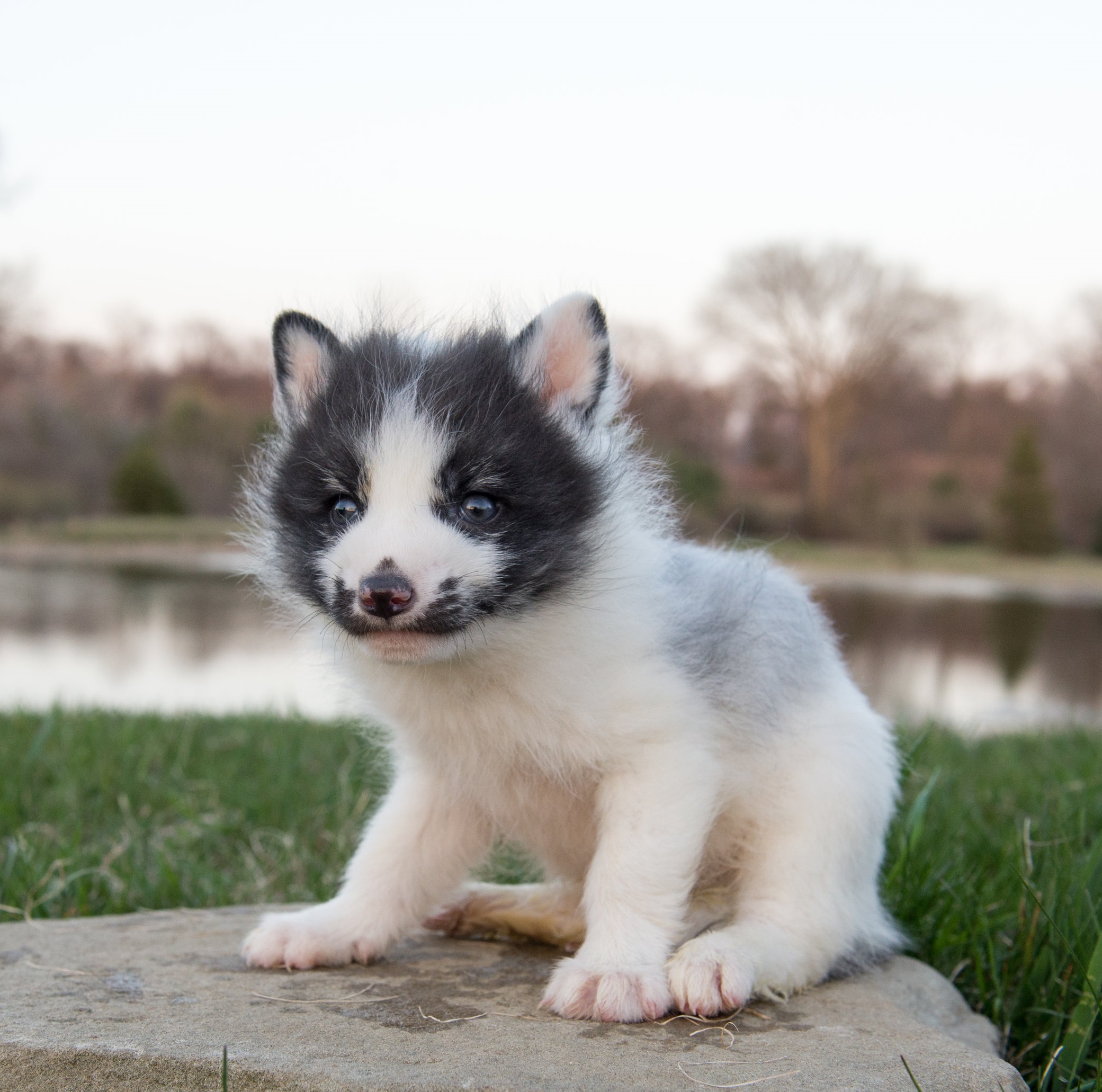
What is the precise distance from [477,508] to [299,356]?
0.75 metres

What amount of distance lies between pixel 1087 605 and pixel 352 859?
23.4 meters

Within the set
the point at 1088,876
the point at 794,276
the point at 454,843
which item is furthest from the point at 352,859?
the point at 794,276

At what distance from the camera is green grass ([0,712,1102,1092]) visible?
3055mm

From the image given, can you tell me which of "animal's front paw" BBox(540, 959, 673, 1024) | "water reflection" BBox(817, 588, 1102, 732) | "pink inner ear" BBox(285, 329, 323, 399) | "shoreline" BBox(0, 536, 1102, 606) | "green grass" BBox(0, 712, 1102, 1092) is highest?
"pink inner ear" BBox(285, 329, 323, 399)

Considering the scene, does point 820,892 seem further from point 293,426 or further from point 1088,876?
point 293,426

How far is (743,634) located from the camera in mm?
2932

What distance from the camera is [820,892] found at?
9.22 ft

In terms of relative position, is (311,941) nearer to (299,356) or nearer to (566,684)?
(566,684)

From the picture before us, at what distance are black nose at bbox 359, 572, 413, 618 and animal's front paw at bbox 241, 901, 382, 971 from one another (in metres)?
1.08

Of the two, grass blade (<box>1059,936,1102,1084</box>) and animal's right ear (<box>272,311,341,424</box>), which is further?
animal's right ear (<box>272,311,341,424</box>)

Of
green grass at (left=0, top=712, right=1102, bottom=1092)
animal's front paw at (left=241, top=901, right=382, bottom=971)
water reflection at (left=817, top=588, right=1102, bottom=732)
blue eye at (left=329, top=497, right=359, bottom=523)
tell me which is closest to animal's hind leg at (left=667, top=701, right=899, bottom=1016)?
green grass at (left=0, top=712, right=1102, bottom=1092)

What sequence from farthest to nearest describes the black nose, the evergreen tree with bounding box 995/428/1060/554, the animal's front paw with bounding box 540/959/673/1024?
1. the evergreen tree with bounding box 995/428/1060/554
2. the animal's front paw with bounding box 540/959/673/1024
3. the black nose

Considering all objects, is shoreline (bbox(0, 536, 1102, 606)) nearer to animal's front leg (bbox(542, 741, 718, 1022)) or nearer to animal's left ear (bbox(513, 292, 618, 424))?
animal's left ear (bbox(513, 292, 618, 424))

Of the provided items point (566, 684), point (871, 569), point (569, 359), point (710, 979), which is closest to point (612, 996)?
point (710, 979)
